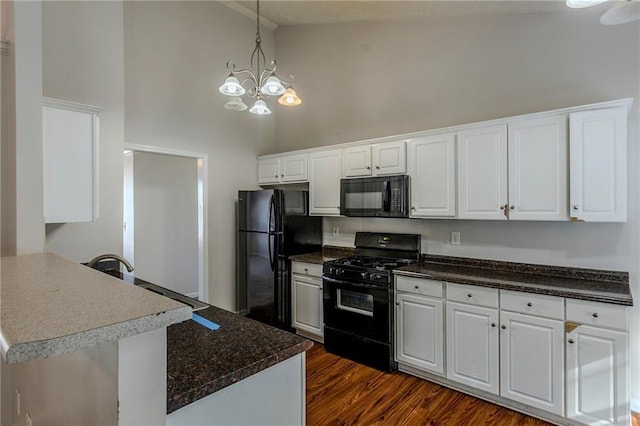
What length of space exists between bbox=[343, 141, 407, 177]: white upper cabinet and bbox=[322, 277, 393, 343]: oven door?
44.5 inches

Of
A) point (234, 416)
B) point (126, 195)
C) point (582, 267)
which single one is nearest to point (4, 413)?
point (234, 416)

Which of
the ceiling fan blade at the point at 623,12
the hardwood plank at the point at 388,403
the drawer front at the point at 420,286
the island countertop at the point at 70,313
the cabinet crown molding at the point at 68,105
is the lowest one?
the hardwood plank at the point at 388,403

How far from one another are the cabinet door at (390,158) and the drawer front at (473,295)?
1185mm

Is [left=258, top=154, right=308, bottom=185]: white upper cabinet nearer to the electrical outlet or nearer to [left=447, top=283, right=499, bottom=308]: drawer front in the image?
the electrical outlet

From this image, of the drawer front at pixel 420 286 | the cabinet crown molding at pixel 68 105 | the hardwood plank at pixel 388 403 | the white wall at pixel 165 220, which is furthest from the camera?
the white wall at pixel 165 220

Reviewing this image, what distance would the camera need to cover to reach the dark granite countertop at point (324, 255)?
3.73m

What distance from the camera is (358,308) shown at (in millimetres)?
3258

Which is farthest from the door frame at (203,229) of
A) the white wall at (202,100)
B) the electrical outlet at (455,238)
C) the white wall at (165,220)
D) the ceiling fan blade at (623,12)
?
the ceiling fan blade at (623,12)

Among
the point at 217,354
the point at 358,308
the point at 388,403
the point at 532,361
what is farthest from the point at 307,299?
the point at 217,354

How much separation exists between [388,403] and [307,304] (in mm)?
1396

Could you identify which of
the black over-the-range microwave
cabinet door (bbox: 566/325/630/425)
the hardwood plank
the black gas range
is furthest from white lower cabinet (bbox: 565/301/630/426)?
the black over-the-range microwave

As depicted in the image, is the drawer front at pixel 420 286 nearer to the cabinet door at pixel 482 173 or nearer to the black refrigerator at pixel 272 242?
the cabinet door at pixel 482 173

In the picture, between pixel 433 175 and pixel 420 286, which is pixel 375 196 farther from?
pixel 420 286

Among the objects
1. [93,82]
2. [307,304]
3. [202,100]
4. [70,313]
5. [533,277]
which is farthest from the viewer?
[202,100]
